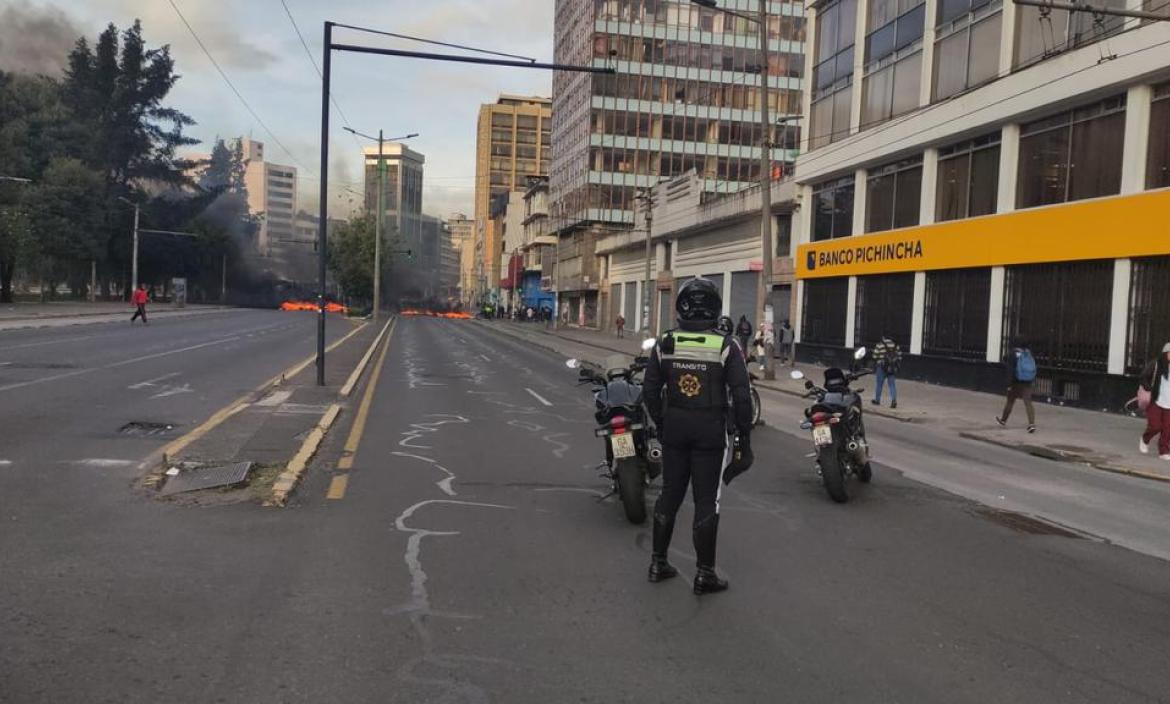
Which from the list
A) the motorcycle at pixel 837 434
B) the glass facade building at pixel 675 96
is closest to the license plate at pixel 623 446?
the motorcycle at pixel 837 434

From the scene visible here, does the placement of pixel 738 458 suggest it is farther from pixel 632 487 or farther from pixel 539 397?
pixel 539 397

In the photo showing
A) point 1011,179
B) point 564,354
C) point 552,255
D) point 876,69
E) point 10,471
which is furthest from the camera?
point 552,255

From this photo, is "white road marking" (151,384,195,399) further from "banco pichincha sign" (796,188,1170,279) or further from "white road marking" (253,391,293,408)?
"banco pichincha sign" (796,188,1170,279)

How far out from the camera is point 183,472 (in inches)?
310

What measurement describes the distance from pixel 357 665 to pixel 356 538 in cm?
224

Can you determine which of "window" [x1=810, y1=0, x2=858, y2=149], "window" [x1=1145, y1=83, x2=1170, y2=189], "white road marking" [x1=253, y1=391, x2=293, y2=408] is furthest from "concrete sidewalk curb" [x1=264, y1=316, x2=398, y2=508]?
"window" [x1=810, y1=0, x2=858, y2=149]

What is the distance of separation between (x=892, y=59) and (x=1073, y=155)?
865cm

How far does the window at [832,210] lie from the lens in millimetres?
28969

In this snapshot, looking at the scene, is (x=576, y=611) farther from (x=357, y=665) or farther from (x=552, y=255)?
(x=552, y=255)

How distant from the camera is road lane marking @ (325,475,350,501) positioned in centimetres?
747

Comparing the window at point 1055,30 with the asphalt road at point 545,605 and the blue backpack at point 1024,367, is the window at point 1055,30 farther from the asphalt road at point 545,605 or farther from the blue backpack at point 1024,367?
the asphalt road at point 545,605

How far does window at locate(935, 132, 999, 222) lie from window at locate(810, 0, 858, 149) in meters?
5.80

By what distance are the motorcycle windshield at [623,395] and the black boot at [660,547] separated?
1.73 m

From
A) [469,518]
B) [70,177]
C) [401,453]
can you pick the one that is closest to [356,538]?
[469,518]
